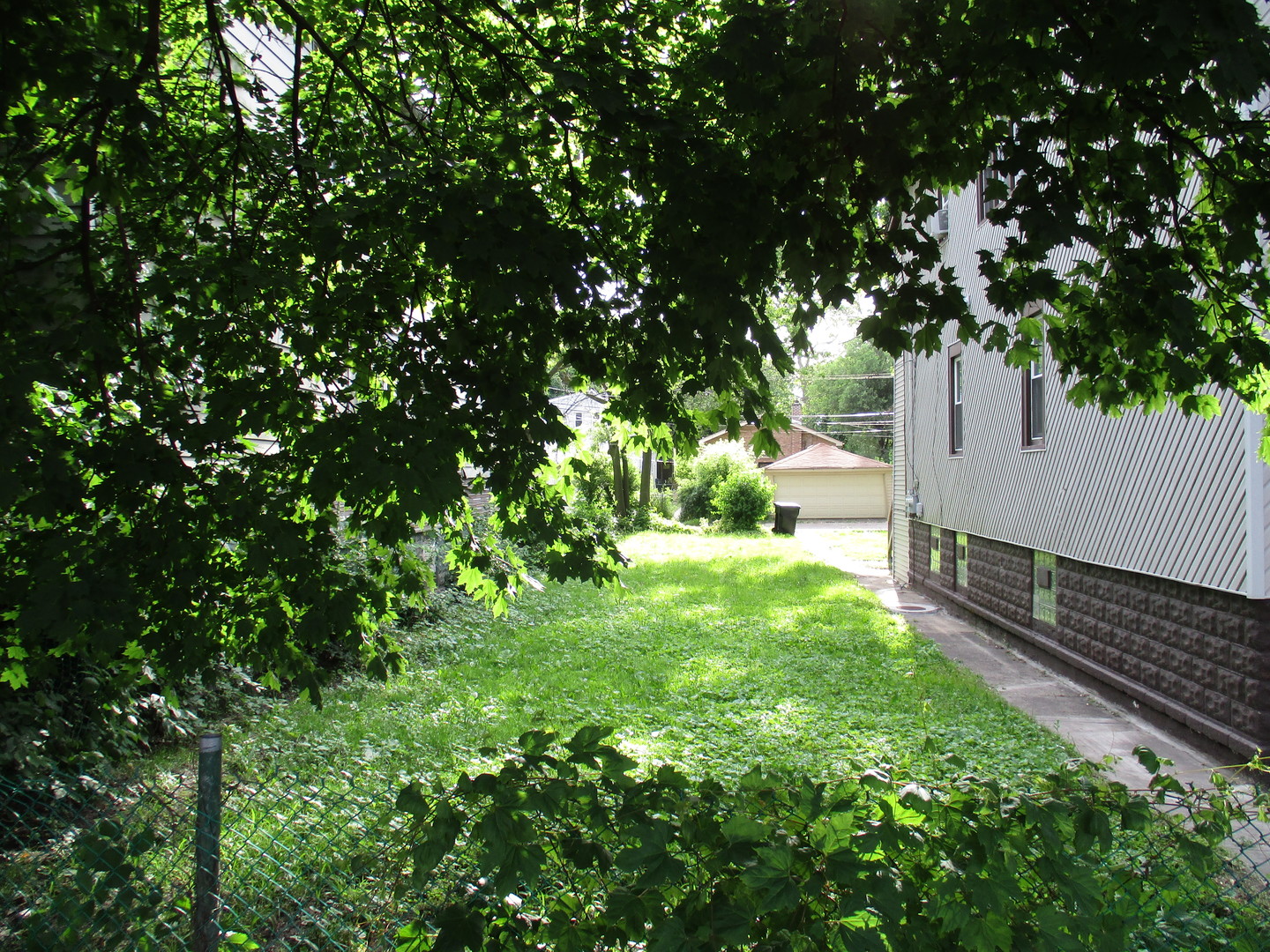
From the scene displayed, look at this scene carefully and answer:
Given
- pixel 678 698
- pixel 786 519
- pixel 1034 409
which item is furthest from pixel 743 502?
pixel 678 698

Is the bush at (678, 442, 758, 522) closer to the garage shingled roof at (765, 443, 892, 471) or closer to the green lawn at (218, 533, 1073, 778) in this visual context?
the garage shingled roof at (765, 443, 892, 471)

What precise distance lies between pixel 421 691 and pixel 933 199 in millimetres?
7042

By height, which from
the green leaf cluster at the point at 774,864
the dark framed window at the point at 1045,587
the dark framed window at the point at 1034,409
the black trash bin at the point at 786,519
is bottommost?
the black trash bin at the point at 786,519

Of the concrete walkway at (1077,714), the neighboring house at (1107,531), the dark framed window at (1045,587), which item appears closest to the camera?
the concrete walkway at (1077,714)

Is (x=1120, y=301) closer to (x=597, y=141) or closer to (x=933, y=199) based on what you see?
(x=933, y=199)

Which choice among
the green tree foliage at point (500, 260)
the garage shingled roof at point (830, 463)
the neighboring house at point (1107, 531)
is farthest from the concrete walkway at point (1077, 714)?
the garage shingled roof at point (830, 463)

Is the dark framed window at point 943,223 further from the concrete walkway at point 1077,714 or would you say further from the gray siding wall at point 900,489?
the concrete walkway at point 1077,714

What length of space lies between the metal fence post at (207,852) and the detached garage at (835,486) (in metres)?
36.6

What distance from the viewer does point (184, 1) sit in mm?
4508

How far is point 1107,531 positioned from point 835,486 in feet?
100

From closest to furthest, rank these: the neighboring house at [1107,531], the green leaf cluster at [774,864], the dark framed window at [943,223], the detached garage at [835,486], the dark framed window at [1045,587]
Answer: the green leaf cluster at [774,864] < the neighboring house at [1107,531] < the dark framed window at [1045,587] < the dark framed window at [943,223] < the detached garage at [835,486]

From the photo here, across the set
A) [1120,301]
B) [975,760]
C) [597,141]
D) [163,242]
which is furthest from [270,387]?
[975,760]

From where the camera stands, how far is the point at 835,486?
127 ft

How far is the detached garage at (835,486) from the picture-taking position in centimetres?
3859
